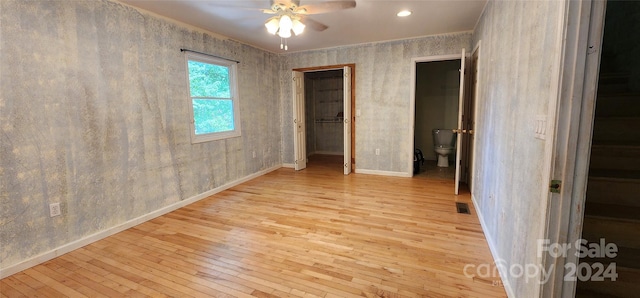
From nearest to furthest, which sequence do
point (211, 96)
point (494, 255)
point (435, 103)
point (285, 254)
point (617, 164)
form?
point (617, 164), point (494, 255), point (285, 254), point (211, 96), point (435, 103)

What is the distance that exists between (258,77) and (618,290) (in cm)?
482

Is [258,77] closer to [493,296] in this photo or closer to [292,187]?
[292,187]

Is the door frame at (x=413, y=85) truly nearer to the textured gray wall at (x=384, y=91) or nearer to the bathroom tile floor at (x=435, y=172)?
the textured gray wall at (x=384, y=91)

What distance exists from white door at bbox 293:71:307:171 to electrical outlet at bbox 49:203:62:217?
139 inches

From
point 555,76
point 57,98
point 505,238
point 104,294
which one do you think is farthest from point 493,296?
point 57,98

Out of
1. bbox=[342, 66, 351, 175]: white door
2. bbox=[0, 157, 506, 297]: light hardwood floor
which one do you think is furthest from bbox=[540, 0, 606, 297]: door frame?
bbox=[342, 66, 351, 175]: white door

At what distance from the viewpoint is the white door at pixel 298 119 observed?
534 cm

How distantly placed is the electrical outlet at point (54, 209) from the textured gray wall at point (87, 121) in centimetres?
3

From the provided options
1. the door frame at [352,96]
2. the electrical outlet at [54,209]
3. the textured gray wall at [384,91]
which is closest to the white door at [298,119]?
the door frame at [352,96]

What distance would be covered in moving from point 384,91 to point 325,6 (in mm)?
2599

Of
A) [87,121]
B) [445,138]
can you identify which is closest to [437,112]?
[445,138]

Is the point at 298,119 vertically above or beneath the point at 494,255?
above

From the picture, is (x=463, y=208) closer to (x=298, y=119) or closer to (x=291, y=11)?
(x=291, y=11)

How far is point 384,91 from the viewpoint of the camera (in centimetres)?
475
